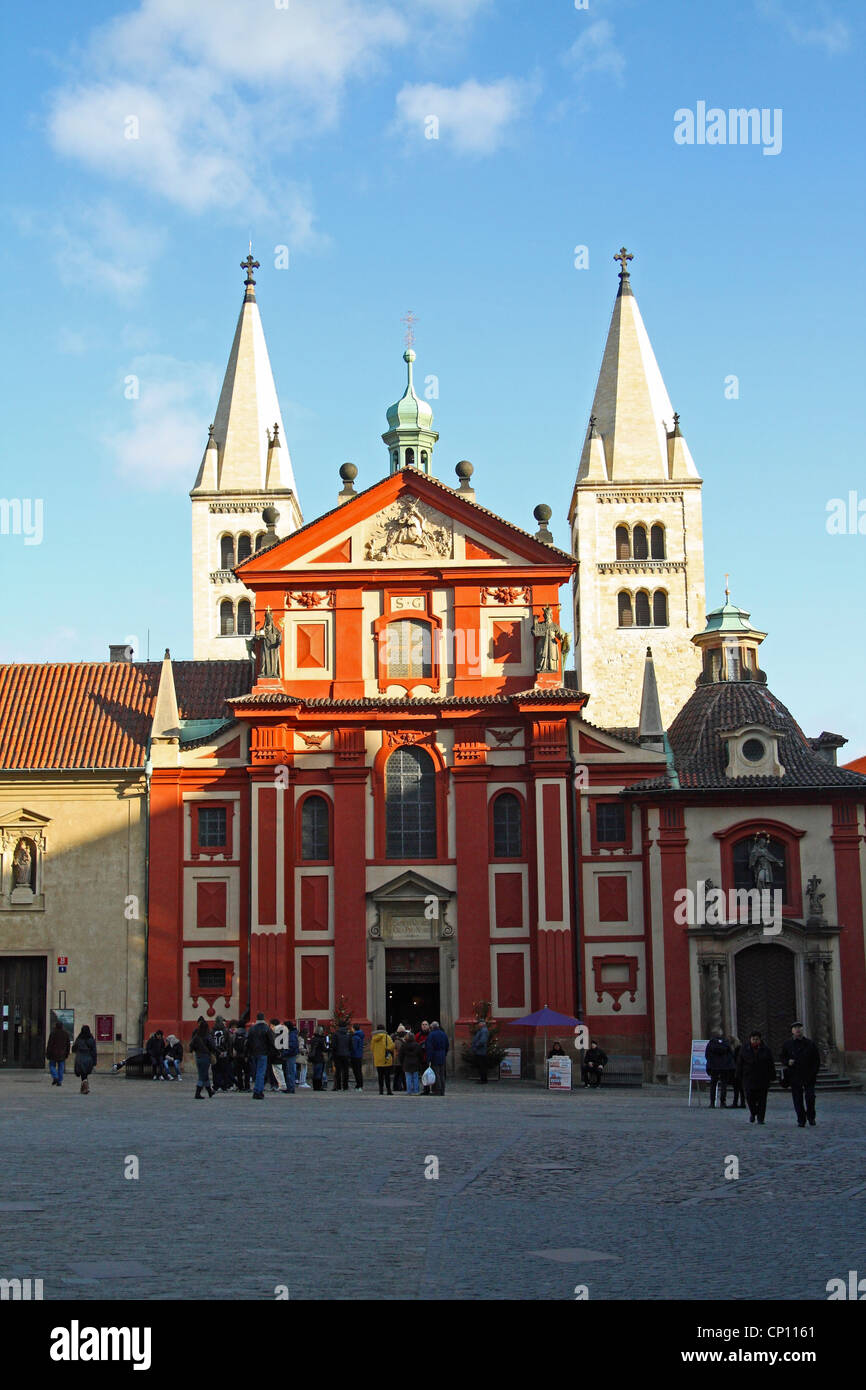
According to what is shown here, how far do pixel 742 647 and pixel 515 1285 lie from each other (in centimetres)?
4156

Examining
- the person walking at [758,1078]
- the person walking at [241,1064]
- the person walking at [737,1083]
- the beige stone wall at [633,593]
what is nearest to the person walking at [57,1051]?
the person walking at [241,1064]

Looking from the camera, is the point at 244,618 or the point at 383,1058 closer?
the point at 383,1058

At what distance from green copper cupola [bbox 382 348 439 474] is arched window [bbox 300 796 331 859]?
12910 mm

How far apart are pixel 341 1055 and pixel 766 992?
12.7 m


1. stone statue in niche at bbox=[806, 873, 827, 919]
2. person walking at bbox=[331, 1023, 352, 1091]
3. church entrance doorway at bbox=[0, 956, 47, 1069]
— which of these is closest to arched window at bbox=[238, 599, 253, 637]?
church entrance doorway at bbox=[0, 956, 47, 1069]

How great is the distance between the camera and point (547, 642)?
148 feet

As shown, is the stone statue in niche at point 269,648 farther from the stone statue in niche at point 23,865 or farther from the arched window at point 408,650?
the stone statue in niche at point 23,865

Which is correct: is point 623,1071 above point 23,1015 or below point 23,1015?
below

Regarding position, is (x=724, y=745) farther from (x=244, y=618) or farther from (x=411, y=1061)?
(x=244, y=618)

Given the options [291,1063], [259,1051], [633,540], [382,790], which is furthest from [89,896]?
[633,540]

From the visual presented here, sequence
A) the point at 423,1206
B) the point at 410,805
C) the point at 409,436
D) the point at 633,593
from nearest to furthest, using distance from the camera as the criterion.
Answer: the point at 423,1206 < the point at 410,805 < the point at 409,436 < the point at 633,593

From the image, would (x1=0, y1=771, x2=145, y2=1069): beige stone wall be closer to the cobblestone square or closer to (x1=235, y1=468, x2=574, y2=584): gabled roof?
(x1=235, y1=468, x2=574, y2=584): gabled roof

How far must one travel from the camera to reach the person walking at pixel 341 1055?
35812 millimetres

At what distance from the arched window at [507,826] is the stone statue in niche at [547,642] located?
3.73 metres
